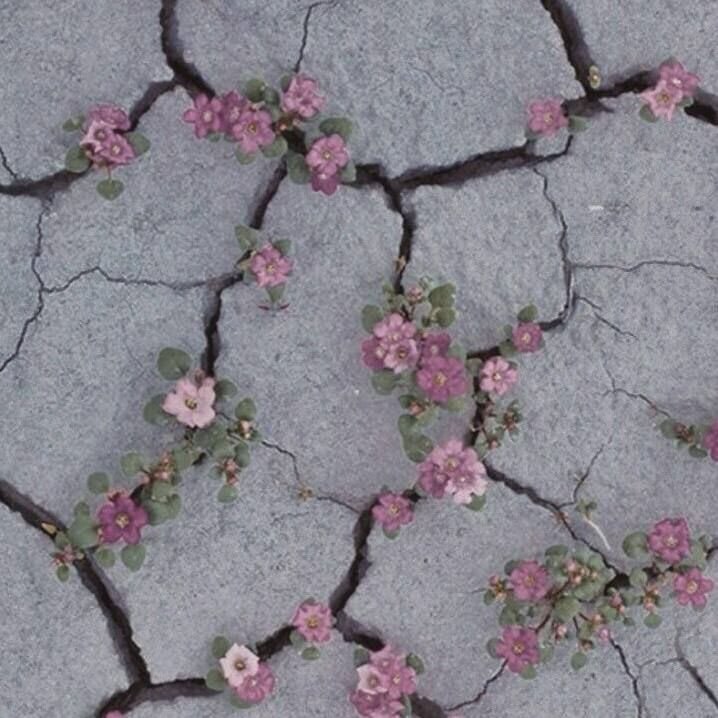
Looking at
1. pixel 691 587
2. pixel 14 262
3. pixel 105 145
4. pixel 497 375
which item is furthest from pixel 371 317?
pixel 691 587

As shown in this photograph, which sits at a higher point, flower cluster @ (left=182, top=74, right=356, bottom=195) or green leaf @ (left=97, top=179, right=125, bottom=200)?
flower cluster @ (left=182, top=74, right=356, bottom=195)

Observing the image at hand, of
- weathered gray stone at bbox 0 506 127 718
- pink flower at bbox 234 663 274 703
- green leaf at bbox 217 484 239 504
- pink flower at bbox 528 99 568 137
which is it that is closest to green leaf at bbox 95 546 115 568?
weathered gray stone at bbox 0 506 127 718

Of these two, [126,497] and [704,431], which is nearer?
[126,497]

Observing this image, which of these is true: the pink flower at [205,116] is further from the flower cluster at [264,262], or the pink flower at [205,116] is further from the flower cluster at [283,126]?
the flower cluster at [264,262]

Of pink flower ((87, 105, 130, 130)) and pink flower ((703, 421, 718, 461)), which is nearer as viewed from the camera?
pink flower ((87, 105, 130, 130))

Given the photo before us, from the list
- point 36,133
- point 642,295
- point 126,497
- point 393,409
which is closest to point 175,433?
point 126,497

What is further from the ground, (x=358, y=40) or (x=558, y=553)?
(x=358, y=40)

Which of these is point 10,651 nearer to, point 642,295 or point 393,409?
point 393,409

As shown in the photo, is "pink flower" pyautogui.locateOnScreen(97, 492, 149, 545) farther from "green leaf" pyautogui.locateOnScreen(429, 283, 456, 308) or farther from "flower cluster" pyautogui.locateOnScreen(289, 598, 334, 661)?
"green leaf" pyautogui.locateOnScreen(429, 283, 456, 308)
